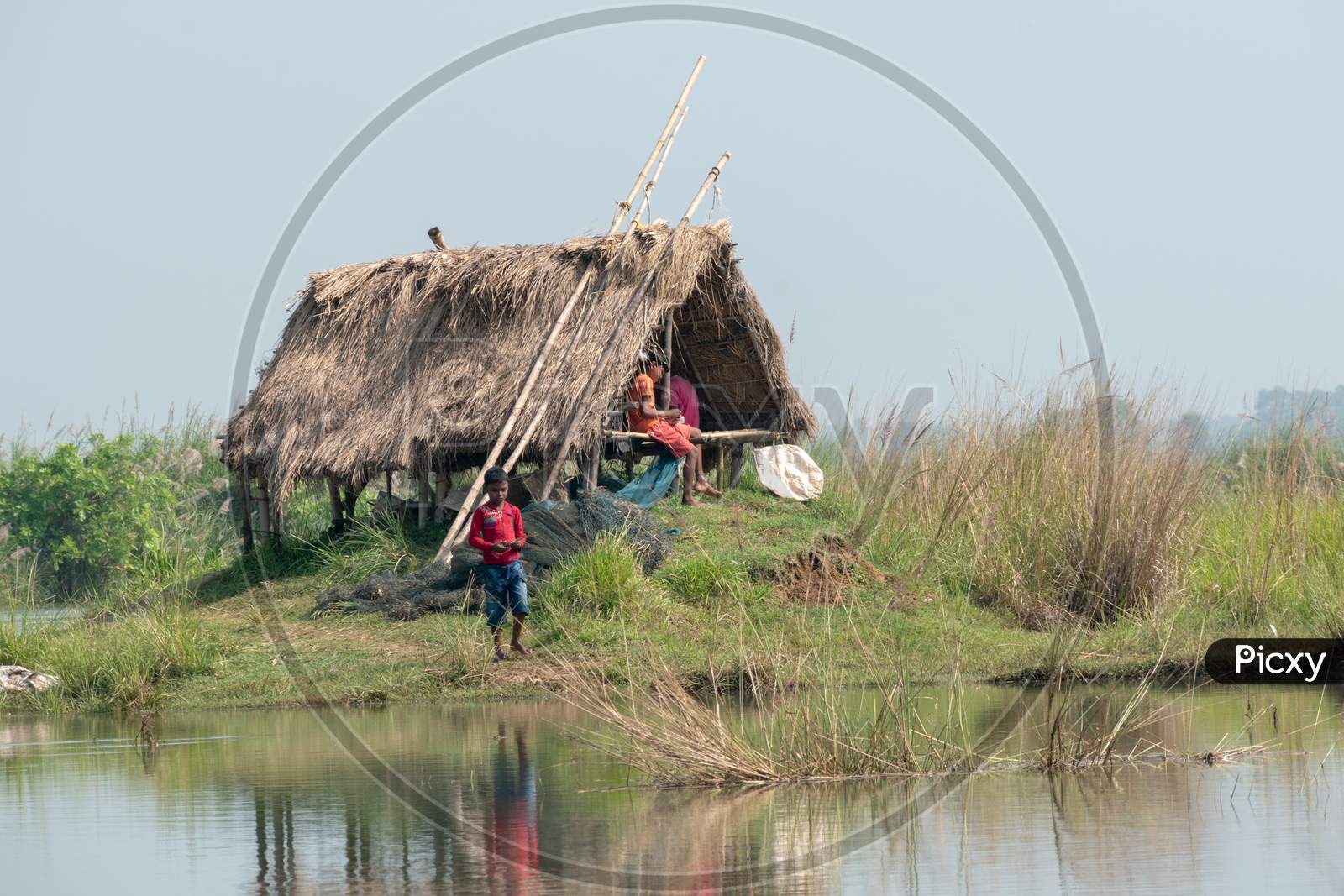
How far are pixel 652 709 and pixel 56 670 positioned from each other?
19.8 ft

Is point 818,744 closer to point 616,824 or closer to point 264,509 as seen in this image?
point 616,824

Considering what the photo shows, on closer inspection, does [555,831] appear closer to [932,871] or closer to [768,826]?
[768,826]

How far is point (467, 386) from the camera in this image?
13875 millimetres

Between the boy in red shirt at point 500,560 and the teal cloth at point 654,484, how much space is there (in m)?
3.21

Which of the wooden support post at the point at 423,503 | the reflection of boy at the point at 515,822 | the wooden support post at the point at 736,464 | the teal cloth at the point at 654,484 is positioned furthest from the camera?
the wooden support post at the point at 736,464

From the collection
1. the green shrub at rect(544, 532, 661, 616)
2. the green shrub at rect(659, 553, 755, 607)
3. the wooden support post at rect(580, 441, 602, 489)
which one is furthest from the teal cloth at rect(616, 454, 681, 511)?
the green shrub at rect(544, 532, 661, 616)

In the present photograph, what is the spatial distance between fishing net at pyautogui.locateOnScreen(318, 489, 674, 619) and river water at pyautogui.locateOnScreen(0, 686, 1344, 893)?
12.3ft

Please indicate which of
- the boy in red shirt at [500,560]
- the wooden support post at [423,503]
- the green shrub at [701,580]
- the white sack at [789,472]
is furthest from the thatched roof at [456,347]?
the boy in red shirt at [500,560]

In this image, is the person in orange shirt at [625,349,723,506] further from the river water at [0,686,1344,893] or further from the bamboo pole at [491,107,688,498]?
the river water at [0,686,1344,893]

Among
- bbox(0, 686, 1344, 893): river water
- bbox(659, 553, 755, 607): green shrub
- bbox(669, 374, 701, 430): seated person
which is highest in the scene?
bbox(669, 374, 701, 430): seated person

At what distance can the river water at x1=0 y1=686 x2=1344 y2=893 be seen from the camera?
16.3 feet

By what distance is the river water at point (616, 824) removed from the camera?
4.95m

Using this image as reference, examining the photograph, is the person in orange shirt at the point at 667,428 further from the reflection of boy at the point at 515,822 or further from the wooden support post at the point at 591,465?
the reflection of boy at the point at 515,822

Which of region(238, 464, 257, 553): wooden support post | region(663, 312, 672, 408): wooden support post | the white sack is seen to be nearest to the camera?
region(663, 312, 672, 408): wooden support post
